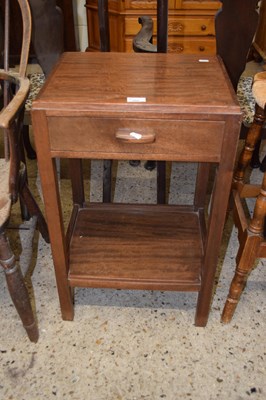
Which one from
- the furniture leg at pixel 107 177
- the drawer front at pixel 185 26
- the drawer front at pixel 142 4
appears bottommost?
the furniture leg at pixel 107 177

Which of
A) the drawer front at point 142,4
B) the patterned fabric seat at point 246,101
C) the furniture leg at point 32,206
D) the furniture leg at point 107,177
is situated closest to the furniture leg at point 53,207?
the furniture leg at point 32,206

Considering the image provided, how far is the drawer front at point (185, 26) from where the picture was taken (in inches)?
99.1

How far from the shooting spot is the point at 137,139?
0.83 meters

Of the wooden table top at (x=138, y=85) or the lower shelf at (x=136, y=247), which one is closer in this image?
the wooden table top at (x=138, y=85)

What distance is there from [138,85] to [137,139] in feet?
0.55

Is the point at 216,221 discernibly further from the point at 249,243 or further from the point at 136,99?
the point at 136,99

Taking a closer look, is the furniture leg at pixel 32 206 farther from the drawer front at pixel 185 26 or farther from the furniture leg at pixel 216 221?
the drawer front at pixel 185 26

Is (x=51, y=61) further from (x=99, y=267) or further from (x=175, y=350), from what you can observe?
(x=175, y=350)

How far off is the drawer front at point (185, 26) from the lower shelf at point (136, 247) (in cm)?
163

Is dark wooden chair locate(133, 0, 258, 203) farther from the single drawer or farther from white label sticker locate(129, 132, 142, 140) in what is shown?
the single drawer

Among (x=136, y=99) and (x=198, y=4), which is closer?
(x=136, y=99)

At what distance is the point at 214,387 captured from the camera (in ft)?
3.52

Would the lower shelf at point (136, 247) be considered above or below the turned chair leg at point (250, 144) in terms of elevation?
below

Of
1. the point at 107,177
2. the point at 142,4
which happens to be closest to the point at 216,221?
the point at 107,177
